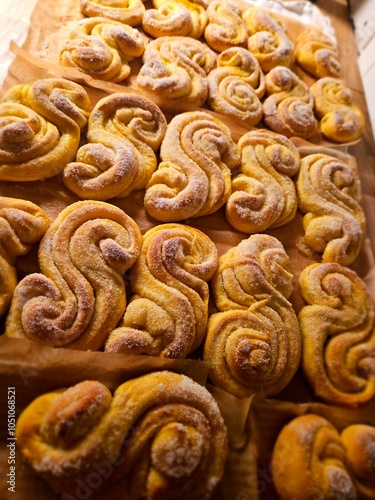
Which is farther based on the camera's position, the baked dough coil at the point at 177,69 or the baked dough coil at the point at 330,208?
the baked dough coil at the point at 177,69

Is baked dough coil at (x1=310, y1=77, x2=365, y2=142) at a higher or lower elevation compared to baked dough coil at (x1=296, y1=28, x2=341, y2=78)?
lower

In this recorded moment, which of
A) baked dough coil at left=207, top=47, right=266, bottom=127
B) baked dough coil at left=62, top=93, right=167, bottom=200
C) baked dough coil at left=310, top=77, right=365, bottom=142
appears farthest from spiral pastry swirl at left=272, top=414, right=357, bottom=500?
baked dough coil at left=310, top=77, right=365, bottom=142

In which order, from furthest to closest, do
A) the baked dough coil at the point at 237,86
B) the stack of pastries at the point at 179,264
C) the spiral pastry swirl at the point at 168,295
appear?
the baked dough coil at the point at 237,86
the spiral pastry swirl at the point at 168,295
the stack of pastries at the point at 179,264

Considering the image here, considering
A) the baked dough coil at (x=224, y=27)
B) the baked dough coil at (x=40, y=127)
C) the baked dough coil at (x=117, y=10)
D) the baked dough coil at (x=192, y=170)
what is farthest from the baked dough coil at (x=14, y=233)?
the baked dough coil at (x=224, y=27)

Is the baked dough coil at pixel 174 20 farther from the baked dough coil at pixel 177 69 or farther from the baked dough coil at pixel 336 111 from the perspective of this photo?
the baked dough coil at pixel 336 111

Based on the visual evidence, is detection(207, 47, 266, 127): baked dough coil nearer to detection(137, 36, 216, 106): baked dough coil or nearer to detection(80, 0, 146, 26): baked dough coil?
detection(137, 36, 216, 106): baked dough coil

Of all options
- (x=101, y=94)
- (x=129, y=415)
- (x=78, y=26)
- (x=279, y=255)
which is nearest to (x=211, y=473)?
(x=129, y=415)

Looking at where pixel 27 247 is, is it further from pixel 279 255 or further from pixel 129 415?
pixel 279 255
